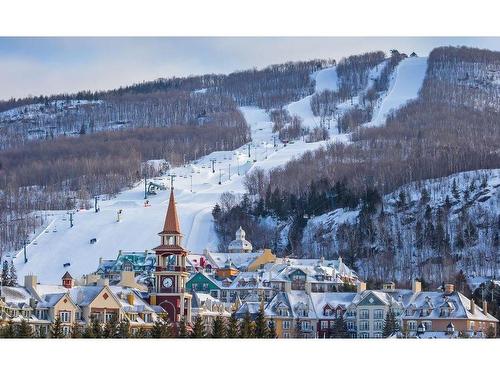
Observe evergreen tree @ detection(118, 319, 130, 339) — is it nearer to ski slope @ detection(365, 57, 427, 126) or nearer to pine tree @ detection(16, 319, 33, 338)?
pine tree @ detection(16, 319, 33, 338)

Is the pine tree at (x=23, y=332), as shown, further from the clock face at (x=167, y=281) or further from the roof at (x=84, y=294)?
the clock face at (x=167, y=281)

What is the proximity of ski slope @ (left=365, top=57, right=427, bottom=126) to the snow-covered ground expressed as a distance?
299 inches

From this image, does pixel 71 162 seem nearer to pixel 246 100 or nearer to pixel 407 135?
pixel 407 135

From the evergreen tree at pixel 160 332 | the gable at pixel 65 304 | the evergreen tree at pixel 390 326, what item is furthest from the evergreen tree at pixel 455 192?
the evergreen tree at pixel 160 332

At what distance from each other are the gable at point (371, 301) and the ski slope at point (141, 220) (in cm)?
2489

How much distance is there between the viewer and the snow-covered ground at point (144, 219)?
9536 cm

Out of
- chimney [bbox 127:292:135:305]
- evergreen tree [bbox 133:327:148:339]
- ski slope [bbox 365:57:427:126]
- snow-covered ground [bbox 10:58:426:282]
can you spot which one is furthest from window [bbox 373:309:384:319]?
ski slope [bbox 365:57:427:126]

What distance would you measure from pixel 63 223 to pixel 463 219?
3046cm

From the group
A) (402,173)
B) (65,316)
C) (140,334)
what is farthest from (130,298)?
(402,173)

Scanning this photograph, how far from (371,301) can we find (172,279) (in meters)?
8.02

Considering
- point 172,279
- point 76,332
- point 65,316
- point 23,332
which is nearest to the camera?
point 23,332

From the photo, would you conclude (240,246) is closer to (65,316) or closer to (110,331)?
(65,316)

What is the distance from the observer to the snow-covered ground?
9536 centimetres

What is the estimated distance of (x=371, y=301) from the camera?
6394 cm
